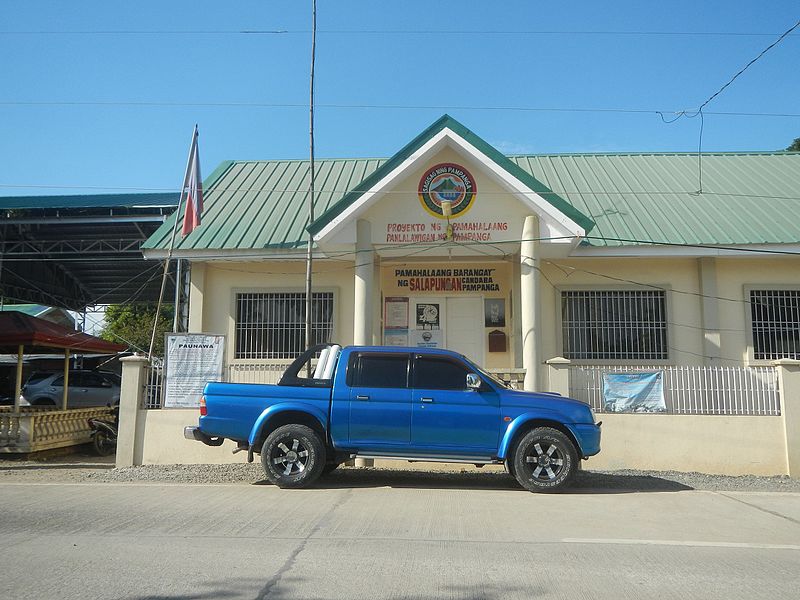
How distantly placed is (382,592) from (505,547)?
164cm

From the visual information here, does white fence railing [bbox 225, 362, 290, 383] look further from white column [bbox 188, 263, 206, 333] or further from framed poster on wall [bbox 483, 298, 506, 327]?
Answer: framed poster on wall [bbox 483, 298, 506, 327]

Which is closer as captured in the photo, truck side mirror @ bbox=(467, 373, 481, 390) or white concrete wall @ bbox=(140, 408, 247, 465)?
truck side mirror @ bbox=(467, 373, 481, 390)

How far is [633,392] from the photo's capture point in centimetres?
1145

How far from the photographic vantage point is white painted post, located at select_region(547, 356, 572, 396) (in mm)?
11454

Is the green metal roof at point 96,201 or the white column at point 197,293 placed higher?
the green metal roof at point 96,201

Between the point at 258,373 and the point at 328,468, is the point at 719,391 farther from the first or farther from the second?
the point at 258,373

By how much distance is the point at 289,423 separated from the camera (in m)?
9.14

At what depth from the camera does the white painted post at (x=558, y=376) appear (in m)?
11.5

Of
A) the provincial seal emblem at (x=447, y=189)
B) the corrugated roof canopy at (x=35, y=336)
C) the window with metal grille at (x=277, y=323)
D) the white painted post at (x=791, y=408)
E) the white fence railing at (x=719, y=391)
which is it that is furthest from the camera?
the window with metal grille at (x=277, y=323)

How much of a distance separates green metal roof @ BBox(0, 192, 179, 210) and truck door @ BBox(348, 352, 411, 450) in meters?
13.1

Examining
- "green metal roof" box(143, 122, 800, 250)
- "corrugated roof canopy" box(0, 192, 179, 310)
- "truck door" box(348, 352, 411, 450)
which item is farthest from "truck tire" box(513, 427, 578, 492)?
"corrugated roof canopy" box(0, 192, 179, 310)

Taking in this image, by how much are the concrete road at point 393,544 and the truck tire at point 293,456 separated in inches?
9.6

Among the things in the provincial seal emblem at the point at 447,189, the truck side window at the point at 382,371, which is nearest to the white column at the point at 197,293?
the provincial seal emblem at the point at 447,189

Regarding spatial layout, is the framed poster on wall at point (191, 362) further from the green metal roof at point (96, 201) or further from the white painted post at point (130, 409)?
the green metal roof at point (96, 201)
